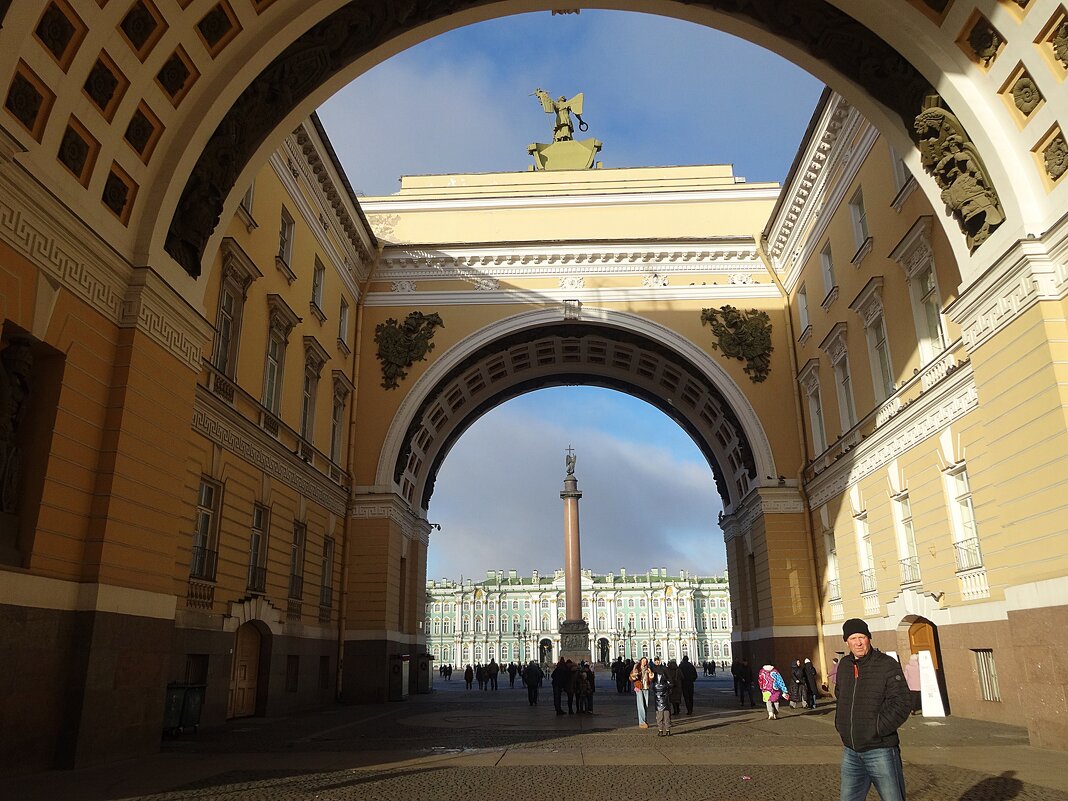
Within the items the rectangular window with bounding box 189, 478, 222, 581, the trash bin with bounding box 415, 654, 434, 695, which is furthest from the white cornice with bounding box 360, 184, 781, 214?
the trash bin with bounding box 415, 654, 434, 695

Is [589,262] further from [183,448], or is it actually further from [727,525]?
[183,448]

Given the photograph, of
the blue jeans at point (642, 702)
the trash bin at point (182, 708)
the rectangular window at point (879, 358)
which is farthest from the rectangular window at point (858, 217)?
the trash bin at point (182, 708)

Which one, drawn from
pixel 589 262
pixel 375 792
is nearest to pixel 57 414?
pixel 375 792

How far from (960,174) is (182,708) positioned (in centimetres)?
1631

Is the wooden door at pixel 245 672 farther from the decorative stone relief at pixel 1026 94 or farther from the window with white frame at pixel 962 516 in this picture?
the decorative stone relief at pixel 1026 94

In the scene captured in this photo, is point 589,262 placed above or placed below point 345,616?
above

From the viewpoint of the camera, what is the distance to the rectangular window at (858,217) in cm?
2150

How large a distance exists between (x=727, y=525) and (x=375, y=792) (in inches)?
1045

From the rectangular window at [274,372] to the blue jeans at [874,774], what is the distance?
1740 centimetres

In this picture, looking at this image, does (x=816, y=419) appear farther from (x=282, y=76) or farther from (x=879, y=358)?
(x=282, y=76)

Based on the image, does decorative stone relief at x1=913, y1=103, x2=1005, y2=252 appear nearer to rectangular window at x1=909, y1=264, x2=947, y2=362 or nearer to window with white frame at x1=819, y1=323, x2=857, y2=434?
rectangular window at x1=909, y1=264, x2=947, y2=362

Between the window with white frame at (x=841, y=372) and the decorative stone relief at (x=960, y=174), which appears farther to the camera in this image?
the window with white frame at (x=841, y=372)

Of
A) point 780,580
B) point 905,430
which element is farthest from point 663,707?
point 780,580

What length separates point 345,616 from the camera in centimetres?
2584
